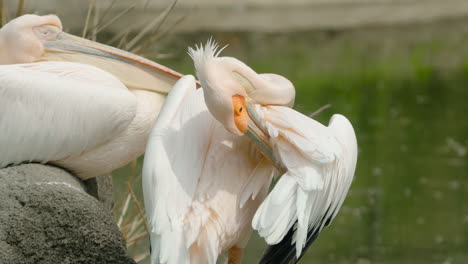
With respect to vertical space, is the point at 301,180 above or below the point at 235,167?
above

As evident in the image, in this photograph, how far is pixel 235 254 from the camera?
3.24 meters

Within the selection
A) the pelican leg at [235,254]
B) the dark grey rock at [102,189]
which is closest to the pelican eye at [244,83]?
the pelican leg at [235,254]

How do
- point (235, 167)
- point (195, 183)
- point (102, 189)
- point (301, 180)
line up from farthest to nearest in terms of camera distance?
point (102, 189) → point (235, 167) → point (195, 183) → point (301, 180)

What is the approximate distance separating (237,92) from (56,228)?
0.75m

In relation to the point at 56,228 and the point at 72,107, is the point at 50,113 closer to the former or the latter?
the point at 72,107

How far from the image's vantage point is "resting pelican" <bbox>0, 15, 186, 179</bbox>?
322cm

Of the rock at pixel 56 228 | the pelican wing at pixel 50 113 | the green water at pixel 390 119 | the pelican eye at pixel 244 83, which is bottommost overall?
Result: the green water at pixel 390 119

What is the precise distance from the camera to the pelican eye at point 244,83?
10.1 ft

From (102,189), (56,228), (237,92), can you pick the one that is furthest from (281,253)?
(102,189)

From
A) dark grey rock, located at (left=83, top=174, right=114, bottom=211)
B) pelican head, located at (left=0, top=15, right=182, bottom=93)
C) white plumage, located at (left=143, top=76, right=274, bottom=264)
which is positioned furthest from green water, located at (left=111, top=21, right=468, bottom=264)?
white plumage, located at (left=143, top=76, right=274, bottom=264)

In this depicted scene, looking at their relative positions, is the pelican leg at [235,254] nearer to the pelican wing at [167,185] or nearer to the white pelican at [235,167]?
the white pelican at [235,167]

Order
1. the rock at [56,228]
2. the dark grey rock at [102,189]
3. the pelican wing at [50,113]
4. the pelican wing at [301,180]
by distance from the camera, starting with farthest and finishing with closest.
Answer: the dark grey rock at [102,189]
the pelican wing at [50,113]
the rock at [56,228]
the pelican wing at [301,180]

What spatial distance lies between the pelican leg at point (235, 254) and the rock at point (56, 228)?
1.57ft

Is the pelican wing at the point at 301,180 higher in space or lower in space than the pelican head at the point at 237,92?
lower
